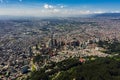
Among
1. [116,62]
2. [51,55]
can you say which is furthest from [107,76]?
[51,55]

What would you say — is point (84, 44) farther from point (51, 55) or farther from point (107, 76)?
point (107, 76)

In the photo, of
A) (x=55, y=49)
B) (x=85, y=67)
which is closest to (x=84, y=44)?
(x=55, y=49)

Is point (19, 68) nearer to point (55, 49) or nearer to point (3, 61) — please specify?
point (3, 61)

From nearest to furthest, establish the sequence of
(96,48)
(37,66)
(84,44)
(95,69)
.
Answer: (95,69), (37,66), (96,48), (84,44)

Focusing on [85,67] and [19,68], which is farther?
[19,68]

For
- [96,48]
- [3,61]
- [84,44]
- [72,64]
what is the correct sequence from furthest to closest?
1. [84,44]
2. [96,48]
3. [3,61]
4. [72,64]

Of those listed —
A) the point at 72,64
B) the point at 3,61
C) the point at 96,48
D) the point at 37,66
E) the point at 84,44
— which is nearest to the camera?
the point at 72,64

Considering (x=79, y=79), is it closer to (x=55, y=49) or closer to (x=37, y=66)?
(x=37, y=66)

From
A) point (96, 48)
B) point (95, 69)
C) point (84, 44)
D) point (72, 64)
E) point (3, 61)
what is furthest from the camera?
point (84, 44)

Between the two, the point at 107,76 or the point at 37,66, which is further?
the point at 37,66
